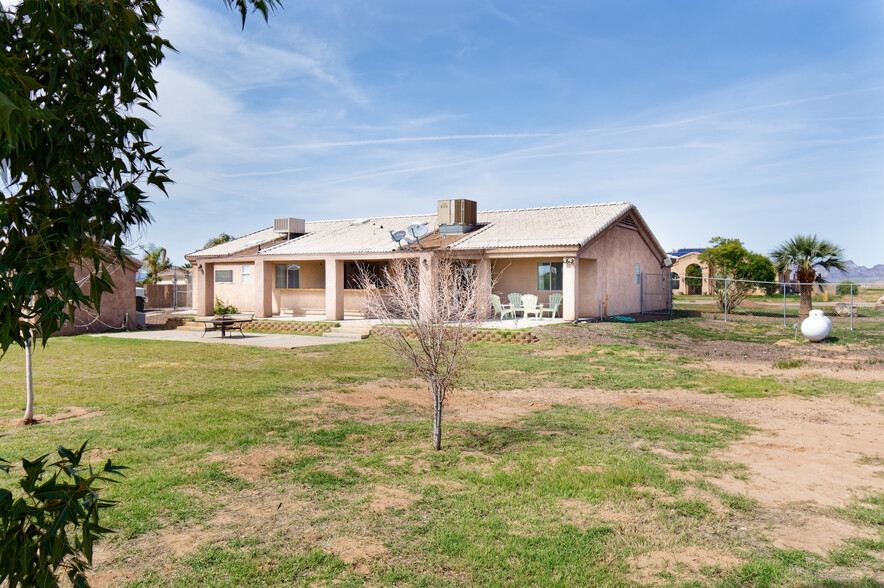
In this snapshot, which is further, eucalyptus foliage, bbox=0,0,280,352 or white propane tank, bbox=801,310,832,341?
white propane tank, bbox=801,310,832,341

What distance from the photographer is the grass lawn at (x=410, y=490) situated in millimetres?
4418

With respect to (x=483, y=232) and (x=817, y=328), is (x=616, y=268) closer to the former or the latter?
(x=483, y=232)

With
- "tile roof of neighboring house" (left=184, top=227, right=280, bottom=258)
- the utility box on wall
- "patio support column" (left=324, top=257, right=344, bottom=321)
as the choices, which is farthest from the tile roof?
"tile roof of neighboring house" (left=184, top=227, right=280, bottom=258)

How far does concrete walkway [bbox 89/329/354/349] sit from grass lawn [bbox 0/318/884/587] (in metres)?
Answer: 8.31

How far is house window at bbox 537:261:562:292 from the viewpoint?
25.9 metres

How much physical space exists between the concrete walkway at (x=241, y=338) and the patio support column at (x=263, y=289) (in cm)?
359

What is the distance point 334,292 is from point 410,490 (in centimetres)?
2107

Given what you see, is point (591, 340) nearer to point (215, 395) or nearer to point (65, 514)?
point (215, 395)

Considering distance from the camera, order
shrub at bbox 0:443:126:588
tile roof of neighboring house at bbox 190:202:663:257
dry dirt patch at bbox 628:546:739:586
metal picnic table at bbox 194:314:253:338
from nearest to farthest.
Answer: shrub at bbox 0:443:126:588 → dry dirt patch at bbox 628:546:739:586 → metal picnic table at bbox 194:314:253:338 → tile roof of neighboring house at bbox 190:202:663:257

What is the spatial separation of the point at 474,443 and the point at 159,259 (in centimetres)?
5377

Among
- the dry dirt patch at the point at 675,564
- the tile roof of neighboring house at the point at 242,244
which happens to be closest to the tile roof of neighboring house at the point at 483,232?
the tile roof of neighboring house at the point at 242,244

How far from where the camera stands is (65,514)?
77.8 inches

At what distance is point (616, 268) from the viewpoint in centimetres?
2712

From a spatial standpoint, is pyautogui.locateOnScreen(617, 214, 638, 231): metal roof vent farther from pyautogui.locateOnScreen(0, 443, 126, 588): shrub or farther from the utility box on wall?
pyautogui.locateOnScreen(0, 443, 126, 588): shrub
